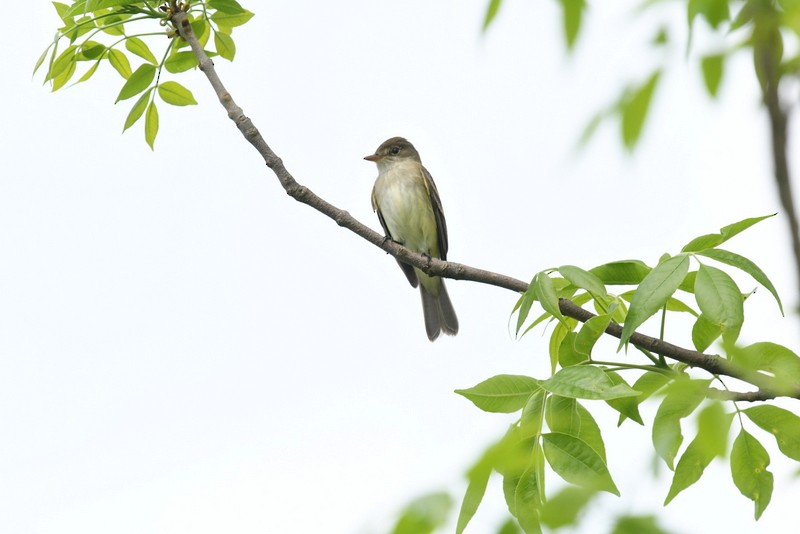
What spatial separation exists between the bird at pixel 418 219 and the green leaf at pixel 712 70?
7.65 metres

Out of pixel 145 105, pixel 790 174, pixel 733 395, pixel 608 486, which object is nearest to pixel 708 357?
pixel 733 395

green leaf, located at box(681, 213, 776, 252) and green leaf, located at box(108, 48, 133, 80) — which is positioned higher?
green leaf, located at box(108, 48, 133, 80)

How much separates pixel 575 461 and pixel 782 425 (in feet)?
2.12

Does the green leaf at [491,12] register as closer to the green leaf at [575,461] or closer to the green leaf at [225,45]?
the green leaf at [575,461]

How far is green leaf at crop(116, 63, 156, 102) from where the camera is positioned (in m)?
4.23

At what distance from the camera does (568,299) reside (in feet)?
10.5

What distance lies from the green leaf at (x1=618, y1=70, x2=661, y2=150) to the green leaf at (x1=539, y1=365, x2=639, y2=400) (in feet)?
3.34

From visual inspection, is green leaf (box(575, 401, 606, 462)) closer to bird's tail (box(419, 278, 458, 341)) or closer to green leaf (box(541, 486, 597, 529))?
green leaf (box(541, 486, 597, 529))

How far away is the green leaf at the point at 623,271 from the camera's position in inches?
119

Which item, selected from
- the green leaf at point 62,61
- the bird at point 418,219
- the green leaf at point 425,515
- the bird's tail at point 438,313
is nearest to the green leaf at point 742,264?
the green leaf at point 425,515

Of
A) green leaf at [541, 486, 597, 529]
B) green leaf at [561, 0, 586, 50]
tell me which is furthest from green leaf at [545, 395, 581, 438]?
green leaf at [561, 0, 586, 50]

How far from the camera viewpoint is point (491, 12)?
1643mm

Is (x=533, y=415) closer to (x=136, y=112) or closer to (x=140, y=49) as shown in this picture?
(x=136, y=112)

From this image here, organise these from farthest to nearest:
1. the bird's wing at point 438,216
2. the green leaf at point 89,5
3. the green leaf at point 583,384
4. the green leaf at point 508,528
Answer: the bird's wing at point 438,216 < the green leaf at point 89,5 < the green leaf at point 583,384 < the green leaf at point 508,528
